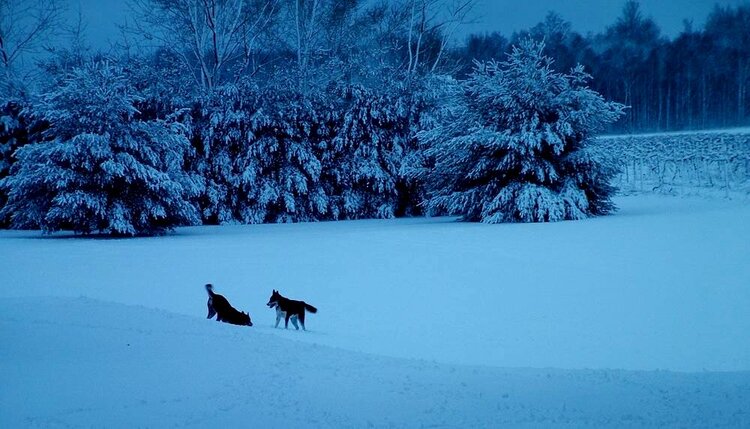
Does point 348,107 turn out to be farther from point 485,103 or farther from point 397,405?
point 397,405

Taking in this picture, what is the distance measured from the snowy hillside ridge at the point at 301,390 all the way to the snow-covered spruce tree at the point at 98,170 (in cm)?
1013

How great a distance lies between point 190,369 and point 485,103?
1527 centimetres

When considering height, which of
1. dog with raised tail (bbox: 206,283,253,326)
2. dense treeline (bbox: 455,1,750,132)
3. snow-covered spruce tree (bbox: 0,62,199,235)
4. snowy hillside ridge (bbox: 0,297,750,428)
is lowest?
snowy hillside ridge (bbox: 0,297,750,428)

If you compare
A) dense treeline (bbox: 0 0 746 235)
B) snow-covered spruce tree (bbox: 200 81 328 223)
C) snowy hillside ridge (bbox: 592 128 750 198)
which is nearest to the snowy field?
dense treeline (bbox: 0 0 746 235)

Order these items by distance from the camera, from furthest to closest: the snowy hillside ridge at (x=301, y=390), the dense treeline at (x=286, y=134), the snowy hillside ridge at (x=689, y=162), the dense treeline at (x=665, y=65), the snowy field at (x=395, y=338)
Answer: the dense treeline at (x=665, y=65), the snowy hillside ridge at (x=689, y=162), the dense treeline at (x=286, y=134), the snowy field at (x=395, y=338), the snowy hillside ridge at (x=301, y=390)

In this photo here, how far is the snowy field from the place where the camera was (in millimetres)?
3938

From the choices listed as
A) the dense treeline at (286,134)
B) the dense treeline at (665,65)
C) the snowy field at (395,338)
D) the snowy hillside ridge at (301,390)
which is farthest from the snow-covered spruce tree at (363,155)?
the snowy hillside ridge at (301,390)

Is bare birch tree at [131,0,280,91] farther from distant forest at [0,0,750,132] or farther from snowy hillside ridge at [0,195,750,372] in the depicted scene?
snowy hillside ridge at [0,195,750,372]

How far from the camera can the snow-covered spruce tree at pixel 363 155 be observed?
21.9 m

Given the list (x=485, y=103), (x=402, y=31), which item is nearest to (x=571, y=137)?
(x=485, y=103)

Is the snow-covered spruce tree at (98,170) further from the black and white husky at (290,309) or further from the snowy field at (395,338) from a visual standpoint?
the black and white husky at (290,309)

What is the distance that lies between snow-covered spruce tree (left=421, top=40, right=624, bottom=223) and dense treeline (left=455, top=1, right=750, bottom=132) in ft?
12.5

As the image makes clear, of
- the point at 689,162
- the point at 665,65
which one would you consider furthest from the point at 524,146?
the point at 665,65

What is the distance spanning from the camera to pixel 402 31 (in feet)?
111
